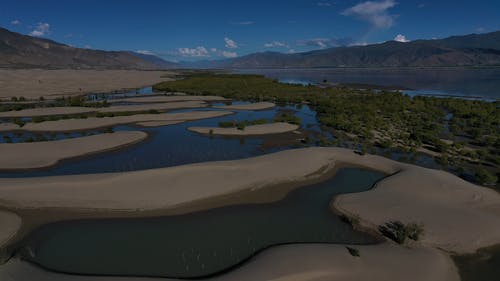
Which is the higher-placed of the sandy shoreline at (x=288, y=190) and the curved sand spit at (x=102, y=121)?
the curved sand spit at (x=102, y=121)

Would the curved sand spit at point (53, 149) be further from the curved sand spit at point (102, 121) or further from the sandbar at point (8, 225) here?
the sandbar at point (8, 225)

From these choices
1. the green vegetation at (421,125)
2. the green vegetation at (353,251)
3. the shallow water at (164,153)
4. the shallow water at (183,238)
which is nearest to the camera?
the shallow water at (183,238)

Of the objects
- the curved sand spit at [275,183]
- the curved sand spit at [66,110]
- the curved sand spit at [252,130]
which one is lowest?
the curved sand spit at [275,183]

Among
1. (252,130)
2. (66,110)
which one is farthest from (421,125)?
(66,110)

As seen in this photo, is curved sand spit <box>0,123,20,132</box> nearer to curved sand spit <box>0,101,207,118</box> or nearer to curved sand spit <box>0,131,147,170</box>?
curved sand spit <box>0,101,207,118</box>

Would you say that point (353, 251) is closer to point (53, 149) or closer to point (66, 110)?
point (53, 149)

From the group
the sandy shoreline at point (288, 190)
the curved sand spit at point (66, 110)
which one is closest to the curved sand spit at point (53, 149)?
the sandy shoreline at point (288, 190)

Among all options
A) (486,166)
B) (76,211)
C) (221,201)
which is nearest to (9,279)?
(76,211)
